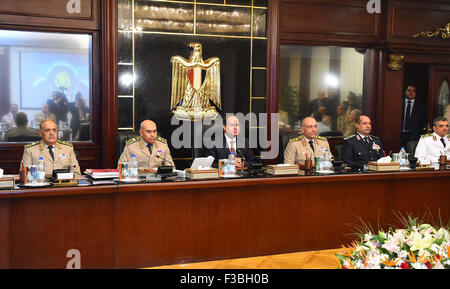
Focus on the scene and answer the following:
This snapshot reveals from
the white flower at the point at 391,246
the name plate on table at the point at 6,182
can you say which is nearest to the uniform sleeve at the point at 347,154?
the name plate on table at the point at 6,182

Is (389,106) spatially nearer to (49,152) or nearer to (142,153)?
(142,153)

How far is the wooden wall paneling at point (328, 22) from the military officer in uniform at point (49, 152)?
288 cm

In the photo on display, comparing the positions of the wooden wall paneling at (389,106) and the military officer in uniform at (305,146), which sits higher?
the wooden wall paneling at (389,106)

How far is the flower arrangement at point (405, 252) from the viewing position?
4.68ft

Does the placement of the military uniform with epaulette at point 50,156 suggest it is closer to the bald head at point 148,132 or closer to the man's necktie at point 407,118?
the bald head at point 148,132

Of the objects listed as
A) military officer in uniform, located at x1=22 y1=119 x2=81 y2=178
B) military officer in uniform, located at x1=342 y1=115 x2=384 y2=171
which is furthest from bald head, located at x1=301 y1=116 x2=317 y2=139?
military officer in uniform, located at x1=22 y1=119 x2=81 y2=178

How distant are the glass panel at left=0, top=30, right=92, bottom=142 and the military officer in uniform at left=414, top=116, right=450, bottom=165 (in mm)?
3455

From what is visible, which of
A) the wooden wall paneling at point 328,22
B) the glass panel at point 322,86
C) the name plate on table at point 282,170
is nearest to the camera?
the name plate on table at point 282,170

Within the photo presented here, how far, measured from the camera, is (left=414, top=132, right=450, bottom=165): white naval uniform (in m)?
5.08

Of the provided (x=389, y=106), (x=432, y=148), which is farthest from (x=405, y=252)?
(x=389, y=106)

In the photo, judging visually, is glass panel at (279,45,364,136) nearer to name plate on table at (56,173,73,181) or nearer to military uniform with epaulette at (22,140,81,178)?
military uniform with epaulette at (22,140,81,178)

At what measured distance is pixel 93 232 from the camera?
10.7 ft

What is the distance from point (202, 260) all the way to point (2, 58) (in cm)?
284
